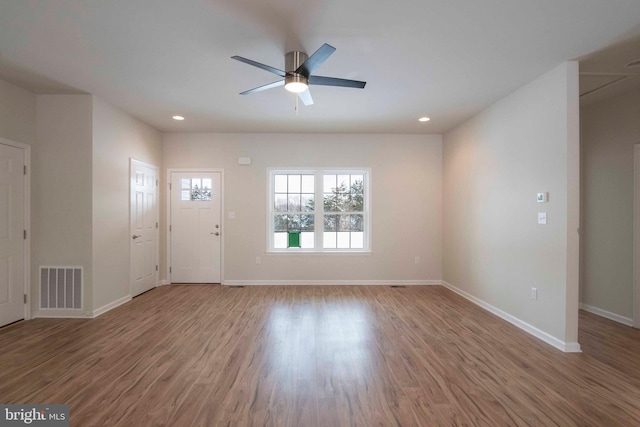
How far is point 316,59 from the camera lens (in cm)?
226

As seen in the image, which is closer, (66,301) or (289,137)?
(66,301)

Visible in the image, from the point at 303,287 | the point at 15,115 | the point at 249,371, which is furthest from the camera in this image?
the point at 303,287

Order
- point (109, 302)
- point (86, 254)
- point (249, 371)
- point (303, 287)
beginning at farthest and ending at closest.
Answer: point (303, 287) → point (109, 302) → point (86, 254) → point (249, 371)

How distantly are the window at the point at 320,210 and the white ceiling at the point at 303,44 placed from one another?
1.79m

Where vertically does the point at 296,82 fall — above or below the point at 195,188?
above

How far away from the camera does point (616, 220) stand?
3668 mm

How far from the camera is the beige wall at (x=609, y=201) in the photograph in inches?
140

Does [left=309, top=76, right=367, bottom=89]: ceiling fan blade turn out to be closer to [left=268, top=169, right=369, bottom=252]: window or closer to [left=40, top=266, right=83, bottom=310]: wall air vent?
[left=268, top=169, right=369, bottom=252]: window

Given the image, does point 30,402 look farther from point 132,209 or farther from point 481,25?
point 481,25

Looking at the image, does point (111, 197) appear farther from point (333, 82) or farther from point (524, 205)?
point (524, 205)

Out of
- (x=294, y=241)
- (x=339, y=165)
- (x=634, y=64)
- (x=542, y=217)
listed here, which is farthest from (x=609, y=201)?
(x=294, y=241)

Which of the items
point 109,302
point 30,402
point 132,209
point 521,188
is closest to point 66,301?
point 109,302

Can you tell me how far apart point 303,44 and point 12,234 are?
4.00 meters

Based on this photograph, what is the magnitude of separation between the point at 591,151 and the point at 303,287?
187 inches
